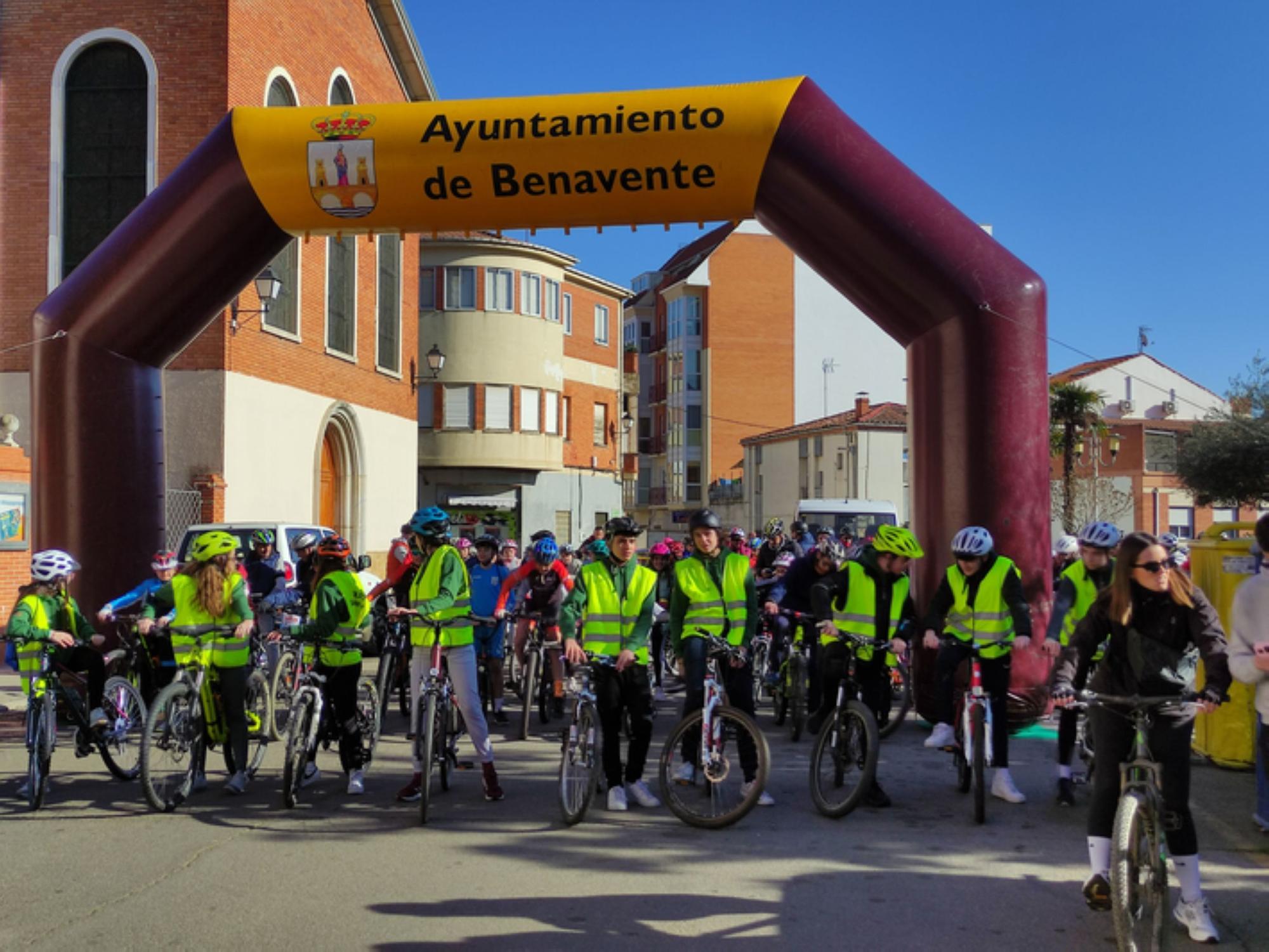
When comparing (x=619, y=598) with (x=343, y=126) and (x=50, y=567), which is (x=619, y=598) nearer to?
(x=50, y=567)

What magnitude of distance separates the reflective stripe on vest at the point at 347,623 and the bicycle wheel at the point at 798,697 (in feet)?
13.2

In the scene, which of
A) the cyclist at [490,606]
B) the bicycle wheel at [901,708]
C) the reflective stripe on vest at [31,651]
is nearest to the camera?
the reflective stripe on vest at [31,651]

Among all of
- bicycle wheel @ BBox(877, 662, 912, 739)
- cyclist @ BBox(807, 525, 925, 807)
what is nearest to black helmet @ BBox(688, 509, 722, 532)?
cyclist @ BBox(807, 525, 925, 807)

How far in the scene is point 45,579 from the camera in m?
8.22

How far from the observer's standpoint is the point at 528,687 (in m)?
11.2

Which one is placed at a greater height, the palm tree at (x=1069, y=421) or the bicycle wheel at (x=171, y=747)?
the palm tree at (x=1069, y=421)

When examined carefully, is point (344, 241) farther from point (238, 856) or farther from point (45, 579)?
point (238, 856)

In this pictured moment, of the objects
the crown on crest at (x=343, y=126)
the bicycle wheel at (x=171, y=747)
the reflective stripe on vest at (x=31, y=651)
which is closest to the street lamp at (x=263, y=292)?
the crown on crest at (x=343, y=126)

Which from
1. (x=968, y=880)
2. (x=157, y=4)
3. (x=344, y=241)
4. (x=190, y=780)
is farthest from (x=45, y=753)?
(x=344, y=241)

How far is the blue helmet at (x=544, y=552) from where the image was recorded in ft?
39.0

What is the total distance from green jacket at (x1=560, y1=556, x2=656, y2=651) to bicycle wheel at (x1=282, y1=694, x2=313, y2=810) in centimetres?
171

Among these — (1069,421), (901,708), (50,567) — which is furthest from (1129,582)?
(1069,421)

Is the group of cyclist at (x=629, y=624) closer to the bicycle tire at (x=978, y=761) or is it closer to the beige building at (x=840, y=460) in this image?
the bicycle tire at (x=978, y=761)

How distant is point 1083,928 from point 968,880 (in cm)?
84
